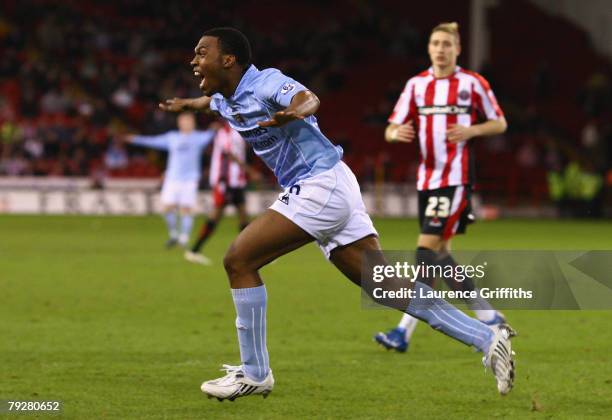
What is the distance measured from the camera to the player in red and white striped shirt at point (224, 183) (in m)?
16.2

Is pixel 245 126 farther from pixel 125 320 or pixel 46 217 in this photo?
pixel 46 217

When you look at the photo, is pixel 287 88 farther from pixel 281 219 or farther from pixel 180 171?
pixel 180 171

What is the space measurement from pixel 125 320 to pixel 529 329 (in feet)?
11.1

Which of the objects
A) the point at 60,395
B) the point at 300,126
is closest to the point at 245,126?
the point at 300,126

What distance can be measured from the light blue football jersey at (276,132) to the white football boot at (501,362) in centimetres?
129

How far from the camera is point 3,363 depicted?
24.9ft

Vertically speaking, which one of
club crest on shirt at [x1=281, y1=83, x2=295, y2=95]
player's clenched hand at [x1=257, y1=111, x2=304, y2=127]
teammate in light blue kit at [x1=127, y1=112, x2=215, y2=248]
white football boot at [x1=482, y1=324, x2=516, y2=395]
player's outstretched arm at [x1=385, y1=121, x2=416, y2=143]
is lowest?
teammate in light blue kit at [x1=127, y1=112, x2=215, y2=248]

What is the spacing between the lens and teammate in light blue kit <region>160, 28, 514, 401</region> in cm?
616

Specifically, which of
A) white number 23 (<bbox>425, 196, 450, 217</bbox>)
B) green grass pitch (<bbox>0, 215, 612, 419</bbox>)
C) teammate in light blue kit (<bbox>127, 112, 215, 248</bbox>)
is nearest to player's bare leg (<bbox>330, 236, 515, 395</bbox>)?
green grass pitch (<bbox>0, 215, 612, 419</bbox>)

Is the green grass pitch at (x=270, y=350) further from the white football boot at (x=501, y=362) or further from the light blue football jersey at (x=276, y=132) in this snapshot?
the light blue football jersey at (x=276, y=132)

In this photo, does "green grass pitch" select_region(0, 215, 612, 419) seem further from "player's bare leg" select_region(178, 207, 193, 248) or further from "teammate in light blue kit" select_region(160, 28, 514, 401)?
"player's bare leg" select_region(178, 207, 193, 248)

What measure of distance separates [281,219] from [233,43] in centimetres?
95

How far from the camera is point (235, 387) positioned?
6.27 meters

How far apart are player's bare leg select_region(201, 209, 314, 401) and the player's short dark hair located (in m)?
0.82
